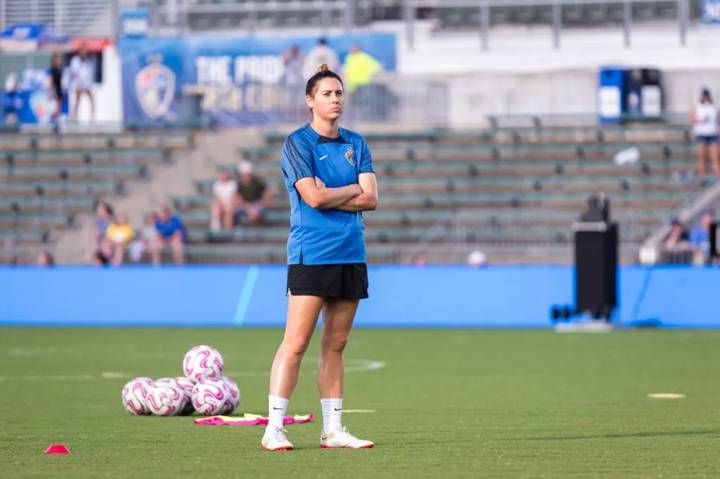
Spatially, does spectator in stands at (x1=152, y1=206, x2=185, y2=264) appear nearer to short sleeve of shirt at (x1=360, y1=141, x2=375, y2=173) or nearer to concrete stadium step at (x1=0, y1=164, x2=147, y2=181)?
concrete stadium step at (x1=0, y1=164, x2=147, y2=181)

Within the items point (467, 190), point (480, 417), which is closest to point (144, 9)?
point (467, 190)

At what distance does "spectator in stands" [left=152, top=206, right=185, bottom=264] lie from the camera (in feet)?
109

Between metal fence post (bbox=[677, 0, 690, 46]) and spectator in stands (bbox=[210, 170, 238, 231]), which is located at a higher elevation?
metal fence post (bbox=[677, 0, 690, 46])

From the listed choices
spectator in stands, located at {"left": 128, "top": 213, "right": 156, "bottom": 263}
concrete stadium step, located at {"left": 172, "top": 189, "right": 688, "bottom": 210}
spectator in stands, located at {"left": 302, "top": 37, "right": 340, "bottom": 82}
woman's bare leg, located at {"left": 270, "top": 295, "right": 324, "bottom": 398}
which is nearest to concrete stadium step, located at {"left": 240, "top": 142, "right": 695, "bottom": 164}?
concrete stadium step, located at {"left": 172, "top": 189, "right": 688, "bottom": 210}

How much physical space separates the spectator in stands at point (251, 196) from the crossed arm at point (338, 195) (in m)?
26.1

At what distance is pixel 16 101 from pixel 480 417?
110 ft

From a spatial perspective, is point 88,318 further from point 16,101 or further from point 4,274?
point 16,101

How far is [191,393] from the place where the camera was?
41.5 feet

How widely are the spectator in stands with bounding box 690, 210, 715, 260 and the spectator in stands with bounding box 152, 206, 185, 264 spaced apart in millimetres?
9624

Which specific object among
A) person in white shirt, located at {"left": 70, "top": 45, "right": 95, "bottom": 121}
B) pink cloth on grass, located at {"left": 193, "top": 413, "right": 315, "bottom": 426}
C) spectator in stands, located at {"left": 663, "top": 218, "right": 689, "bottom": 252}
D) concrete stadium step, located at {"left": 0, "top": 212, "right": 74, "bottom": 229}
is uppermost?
person in white shirt, located at {"left": 70, "top": 45, "right": 95, "bottom": 121}

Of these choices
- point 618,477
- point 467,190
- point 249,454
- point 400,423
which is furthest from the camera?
point 467,190

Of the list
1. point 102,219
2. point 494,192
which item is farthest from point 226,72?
point 494,192

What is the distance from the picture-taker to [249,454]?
9758mm

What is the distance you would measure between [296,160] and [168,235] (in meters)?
24.0
